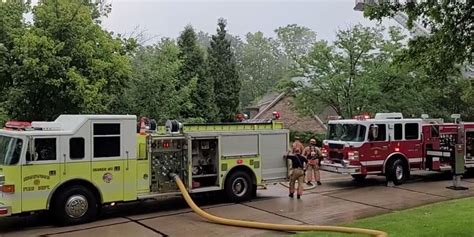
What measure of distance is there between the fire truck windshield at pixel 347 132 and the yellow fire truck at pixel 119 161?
3209 millimetres

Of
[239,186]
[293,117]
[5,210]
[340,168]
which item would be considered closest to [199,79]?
[293,117]

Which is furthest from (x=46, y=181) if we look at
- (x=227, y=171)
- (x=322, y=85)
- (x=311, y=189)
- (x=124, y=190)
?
(x=322, y=85)

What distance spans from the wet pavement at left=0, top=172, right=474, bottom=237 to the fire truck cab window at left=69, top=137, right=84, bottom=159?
153 centimetres

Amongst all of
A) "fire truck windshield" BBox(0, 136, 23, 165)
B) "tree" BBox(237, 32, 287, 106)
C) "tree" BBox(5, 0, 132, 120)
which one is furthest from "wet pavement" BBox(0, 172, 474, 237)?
"tree" BBox(237, 32, 287, 106)

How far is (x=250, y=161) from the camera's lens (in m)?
13.5

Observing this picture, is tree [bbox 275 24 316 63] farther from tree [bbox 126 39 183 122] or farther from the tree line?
tree [bbox 126 39 183 122]

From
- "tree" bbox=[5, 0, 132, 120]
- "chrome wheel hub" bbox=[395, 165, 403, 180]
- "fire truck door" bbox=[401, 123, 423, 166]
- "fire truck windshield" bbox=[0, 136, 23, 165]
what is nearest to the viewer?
"fire truck windshield" bbox=[0, 136, 23, 165]

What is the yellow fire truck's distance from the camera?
10.3m

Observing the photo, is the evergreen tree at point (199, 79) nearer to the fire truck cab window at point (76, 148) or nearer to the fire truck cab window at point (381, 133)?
the fire truck cab window at point (381, 133)

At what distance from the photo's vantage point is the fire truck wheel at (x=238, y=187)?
43.3 ft

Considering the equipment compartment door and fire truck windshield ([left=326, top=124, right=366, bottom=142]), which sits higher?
fire truck windshield ([left=326, top=124, right=366, bottom=142])

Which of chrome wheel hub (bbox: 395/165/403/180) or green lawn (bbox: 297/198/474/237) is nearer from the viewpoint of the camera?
green lawn (bbox: 297/198/474/237)


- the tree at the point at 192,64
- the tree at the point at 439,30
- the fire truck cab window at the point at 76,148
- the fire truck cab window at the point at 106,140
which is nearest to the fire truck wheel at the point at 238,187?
the fire truck cab window at the point at 106,140

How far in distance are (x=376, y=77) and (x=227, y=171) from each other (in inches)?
Answer: 542
